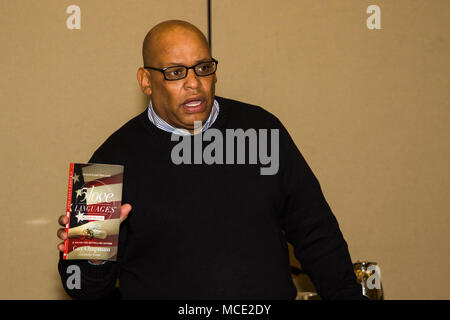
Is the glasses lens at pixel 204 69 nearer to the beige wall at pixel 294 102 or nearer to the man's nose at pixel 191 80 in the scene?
the man's nose at pixel 191 80

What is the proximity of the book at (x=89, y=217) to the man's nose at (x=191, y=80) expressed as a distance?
0.39 m

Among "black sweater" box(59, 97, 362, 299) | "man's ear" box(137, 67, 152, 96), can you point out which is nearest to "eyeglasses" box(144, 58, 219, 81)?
Answer: "man's ear" box(137, 67, 152, 96)

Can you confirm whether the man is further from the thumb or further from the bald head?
the thumb

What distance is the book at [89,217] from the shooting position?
58.7 inches

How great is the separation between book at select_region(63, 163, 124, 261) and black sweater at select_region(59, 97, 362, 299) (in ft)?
0.51

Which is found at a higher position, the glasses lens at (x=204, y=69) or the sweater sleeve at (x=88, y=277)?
the glasses lens at (x=204, y=69)

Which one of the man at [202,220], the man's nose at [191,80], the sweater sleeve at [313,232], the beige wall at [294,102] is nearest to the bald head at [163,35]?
the man at [202,220]

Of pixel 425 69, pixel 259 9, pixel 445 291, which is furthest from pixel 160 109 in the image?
pixel 445 291

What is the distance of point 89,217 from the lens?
4.91 ft

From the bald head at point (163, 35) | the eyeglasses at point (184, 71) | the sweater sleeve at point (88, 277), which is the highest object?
the bald head at point (163, 35)

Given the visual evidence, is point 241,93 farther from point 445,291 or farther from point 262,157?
point 445,291

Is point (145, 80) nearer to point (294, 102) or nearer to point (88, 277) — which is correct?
point (88, 277)

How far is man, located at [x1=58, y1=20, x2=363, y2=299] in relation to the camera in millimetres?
1677

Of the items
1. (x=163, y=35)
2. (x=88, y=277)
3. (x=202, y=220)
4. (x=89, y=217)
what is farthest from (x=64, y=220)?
(x=163, y=35)
